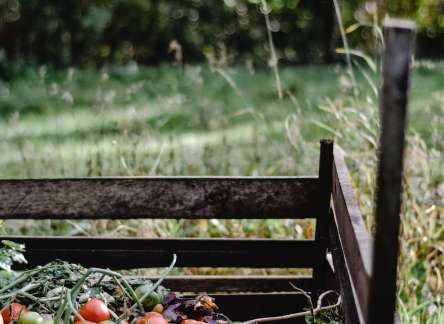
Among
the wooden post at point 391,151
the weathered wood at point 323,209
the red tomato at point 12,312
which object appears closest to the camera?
the wooden post at point 391,151

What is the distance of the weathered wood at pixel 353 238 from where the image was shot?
1.54 metres

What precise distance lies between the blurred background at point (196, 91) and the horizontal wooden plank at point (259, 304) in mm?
656

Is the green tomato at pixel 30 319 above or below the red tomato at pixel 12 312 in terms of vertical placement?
above

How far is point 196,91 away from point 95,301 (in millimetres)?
6263

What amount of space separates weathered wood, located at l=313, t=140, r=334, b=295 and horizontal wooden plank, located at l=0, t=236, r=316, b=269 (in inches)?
1.5

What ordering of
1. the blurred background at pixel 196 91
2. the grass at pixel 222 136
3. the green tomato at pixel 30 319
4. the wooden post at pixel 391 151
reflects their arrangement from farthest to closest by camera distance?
the blurred background at pixel 196 91, the grass at pixel 222 136, the green tomato at pixel 30 319, the wooden post at pixel 391 151

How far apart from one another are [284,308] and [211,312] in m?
0.68

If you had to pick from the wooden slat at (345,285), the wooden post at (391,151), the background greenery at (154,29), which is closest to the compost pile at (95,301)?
the wooden slat at (345,285)

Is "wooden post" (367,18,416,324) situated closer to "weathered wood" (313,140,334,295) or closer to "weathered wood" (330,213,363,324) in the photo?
"weathered wood" (330,213,363,324)

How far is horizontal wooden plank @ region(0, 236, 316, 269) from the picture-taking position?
Result: 257cm

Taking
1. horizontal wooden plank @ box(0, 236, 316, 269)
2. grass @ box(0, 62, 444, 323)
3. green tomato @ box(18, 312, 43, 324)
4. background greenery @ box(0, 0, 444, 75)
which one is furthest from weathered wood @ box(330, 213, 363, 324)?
background greenery @ box(0, 0, 444, 75)

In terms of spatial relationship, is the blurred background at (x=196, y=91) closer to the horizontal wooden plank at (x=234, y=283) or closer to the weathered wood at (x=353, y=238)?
the horizontal wooden plank at (x=234, y=283)

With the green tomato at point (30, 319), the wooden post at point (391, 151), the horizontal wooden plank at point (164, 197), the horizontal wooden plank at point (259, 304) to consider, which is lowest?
the horizontal wooden plank at point (259, 304)

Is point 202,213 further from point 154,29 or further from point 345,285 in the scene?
point 154,29
